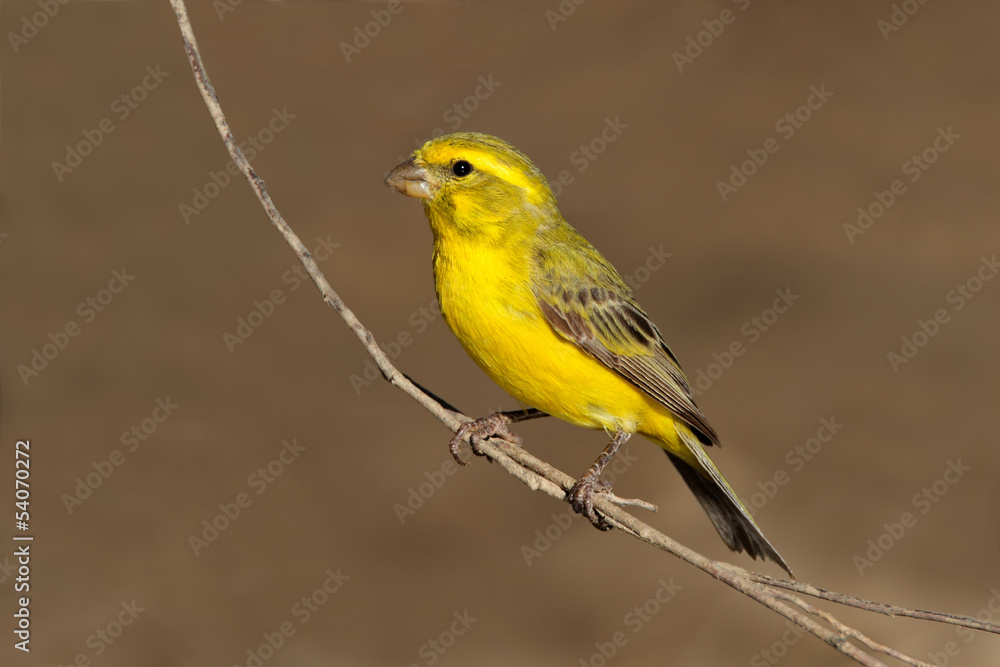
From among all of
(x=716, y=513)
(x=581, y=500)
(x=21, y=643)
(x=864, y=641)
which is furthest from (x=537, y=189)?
(x=21, y=643)

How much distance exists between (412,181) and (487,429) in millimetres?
1327

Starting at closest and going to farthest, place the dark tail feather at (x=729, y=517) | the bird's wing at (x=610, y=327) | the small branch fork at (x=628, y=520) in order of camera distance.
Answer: the small branch fork at (x=628, y=520) → the bird's wing at (x=610, y=327) → the dark tail feather at (x=729, y=517)

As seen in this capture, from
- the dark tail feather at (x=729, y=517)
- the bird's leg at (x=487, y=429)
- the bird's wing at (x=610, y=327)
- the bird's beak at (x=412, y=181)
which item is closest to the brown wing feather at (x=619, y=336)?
the bird's wing at (x=610, y=327)

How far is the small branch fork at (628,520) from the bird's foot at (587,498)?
5.0 inches

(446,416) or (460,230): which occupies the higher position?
(460,230)

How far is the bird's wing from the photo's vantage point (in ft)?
13.1

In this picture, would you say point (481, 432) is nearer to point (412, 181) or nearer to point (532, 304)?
point (532, 304)

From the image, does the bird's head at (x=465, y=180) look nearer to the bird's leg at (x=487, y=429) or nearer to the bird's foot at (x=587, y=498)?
the bird's leg at (x=487, y=429)

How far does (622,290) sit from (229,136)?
7.09 feet

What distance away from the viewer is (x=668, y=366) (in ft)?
14.4

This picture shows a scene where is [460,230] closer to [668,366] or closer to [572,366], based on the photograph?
[572,366]

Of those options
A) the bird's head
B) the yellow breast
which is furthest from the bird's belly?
the bird's head

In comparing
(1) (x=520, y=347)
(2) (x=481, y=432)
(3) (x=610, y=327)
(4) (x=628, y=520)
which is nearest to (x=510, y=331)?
(1) (x=520, y=347)

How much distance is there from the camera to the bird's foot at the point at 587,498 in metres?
3.80
